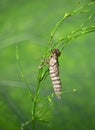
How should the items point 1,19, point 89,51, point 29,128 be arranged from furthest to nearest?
1. point 1,19
2. point 89,51
3. point 29,128

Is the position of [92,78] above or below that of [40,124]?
above

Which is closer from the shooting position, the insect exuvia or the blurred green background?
the insect exuvia

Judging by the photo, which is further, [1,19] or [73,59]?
[1,19]

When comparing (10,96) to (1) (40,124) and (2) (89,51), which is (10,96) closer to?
(1) (40,124)

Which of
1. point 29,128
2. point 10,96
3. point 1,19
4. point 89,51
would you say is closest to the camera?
point 29,128

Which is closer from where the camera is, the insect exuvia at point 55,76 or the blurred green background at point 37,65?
the insect exuvia at point 55,76

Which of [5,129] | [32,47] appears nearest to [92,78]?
[32,47]

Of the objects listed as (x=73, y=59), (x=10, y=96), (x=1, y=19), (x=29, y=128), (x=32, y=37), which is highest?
(x=1, y=19)

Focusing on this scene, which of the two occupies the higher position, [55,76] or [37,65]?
[37,65]
